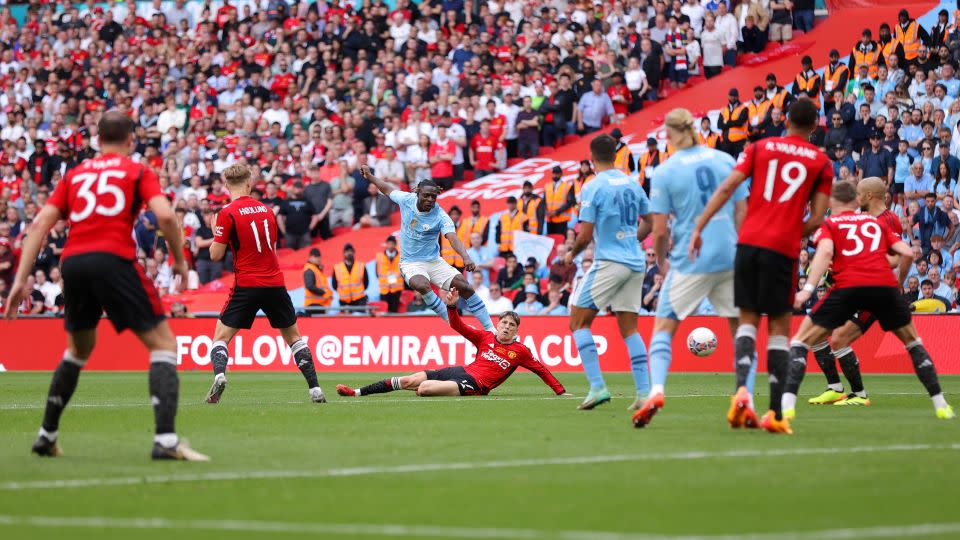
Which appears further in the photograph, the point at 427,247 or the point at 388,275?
the point at 388,275

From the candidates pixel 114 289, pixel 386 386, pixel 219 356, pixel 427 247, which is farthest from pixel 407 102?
pixel 114 289

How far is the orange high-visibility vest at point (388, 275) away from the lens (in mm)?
27703

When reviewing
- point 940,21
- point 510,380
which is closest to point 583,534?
point 510,380

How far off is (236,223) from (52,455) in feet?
18.9

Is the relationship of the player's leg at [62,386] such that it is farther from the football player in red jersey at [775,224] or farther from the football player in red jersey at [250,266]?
the football player in red jersey at [250,266]

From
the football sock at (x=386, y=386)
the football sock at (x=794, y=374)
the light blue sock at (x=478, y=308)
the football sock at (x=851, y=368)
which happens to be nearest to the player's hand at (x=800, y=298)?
the football sock at (x=794, y=374)

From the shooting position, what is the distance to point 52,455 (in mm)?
9289

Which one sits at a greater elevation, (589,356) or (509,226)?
(509,226)

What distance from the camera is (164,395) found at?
8867 millimetres

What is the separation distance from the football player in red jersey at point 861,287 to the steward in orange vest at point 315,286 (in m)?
16.3

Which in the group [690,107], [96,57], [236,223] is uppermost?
[96,57]

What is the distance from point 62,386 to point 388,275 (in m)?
18.6

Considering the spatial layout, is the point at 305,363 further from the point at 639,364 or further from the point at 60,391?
the point at 60,391

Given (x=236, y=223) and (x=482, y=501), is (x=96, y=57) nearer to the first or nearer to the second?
(x=236, y=223)
